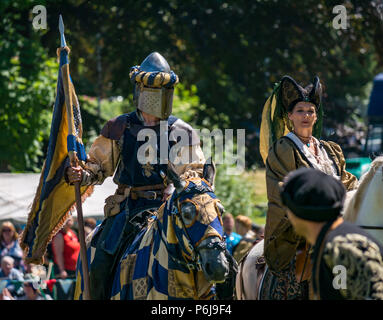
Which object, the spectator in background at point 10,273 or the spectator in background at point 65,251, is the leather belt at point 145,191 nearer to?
the spectator in background at point 10,273

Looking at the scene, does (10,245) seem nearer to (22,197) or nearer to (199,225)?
(22,197)

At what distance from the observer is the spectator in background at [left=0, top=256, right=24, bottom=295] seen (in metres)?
10.4

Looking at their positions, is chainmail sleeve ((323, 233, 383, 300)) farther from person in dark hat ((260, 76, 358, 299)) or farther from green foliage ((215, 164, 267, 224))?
green foliage ((215, 164, 267, 224))

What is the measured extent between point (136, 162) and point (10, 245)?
5.58m

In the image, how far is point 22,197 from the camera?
1259 centimetres

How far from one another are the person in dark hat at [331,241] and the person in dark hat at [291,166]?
176cm

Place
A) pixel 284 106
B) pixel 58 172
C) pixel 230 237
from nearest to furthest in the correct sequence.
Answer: pixel 284 106
pixel 58 172
pixel 230 237

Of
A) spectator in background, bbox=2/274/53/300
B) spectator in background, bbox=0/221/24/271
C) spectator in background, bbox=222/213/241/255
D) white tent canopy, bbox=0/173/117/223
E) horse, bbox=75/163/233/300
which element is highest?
horse, bbox=75/163/233/300

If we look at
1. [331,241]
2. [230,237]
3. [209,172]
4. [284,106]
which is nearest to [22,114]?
[230,237]

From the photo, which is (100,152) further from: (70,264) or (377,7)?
(377,7)

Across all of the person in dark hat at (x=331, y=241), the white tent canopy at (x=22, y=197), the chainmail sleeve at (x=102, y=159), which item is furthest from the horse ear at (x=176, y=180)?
the white tent canopy at (x=22, y=197)

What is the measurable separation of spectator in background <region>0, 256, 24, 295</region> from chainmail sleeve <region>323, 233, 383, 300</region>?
7.19 meters

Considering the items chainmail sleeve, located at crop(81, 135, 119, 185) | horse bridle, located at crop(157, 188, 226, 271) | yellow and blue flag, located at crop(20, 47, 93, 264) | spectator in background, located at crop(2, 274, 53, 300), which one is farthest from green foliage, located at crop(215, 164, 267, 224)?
horse bridle, located at crop(157, 188, 226, 271)
